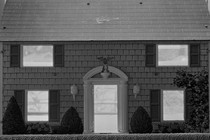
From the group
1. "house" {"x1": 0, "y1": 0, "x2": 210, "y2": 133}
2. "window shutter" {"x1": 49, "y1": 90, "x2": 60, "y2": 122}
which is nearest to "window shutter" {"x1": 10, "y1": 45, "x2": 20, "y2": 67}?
"house" {"x1": 0, "y1": 0, "x2": 210, "y2": 133}

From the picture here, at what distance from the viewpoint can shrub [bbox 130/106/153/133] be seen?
30.8 metres

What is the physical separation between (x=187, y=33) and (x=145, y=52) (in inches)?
96.4

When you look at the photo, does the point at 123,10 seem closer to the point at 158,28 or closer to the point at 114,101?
the point at 158,28

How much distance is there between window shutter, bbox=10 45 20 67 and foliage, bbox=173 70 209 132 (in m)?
8.14

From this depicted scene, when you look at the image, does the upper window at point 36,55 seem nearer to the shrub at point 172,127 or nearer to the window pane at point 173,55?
the window pane at point 173,55

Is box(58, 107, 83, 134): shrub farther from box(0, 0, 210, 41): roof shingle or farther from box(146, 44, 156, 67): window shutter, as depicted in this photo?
box(146, 44, 156, 67): window shutter

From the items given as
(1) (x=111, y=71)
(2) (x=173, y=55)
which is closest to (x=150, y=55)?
(2) (x=173, y=55)

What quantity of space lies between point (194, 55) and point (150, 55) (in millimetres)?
2278

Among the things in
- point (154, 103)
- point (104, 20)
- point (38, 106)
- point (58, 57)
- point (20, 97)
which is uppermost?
point (104, 20)

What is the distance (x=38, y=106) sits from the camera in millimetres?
32375

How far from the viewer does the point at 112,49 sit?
32125 millimetres

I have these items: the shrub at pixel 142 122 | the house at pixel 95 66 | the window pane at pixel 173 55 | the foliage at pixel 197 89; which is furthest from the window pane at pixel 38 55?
the foliage at pixel 197 89

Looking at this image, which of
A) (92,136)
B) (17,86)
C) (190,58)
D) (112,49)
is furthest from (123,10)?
(92,136)

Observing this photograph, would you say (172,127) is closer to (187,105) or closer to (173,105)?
(173,105)
